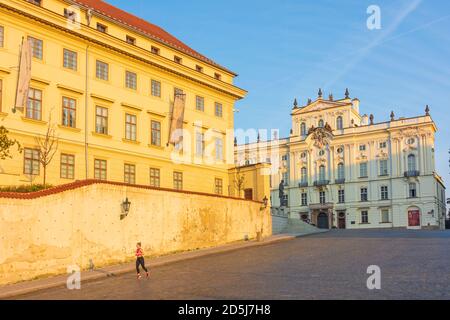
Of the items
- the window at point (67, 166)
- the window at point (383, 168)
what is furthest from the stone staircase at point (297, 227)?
the window at point (383, 168)

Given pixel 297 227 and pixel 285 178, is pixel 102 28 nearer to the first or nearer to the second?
pixel 297 227

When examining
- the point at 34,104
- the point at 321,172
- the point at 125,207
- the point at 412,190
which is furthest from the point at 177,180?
the point at 321,172

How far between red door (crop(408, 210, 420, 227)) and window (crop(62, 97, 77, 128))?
5787cm

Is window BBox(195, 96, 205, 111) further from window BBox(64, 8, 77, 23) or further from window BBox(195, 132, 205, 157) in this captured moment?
window BBox(64, 8, 77, 23)

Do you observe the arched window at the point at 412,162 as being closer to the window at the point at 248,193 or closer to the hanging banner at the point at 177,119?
the window at the point at 248,193

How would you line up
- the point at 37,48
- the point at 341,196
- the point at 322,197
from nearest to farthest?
the point at 37,48 < the point at 341,196 < the point at 322,197

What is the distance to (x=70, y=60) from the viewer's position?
34469mm

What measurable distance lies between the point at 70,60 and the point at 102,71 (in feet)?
8.53

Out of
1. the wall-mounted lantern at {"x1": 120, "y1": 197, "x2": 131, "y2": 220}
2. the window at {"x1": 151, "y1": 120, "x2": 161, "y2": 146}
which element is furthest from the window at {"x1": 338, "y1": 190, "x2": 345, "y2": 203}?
the wall-mounted lantern at {"x1": 120, "y1": 197, "x2": 131, "y2": 220}

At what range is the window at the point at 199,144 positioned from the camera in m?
43.6

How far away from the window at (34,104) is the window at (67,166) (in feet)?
9.34

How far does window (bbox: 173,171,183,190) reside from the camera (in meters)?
41.5

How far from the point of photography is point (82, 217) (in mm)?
26328
